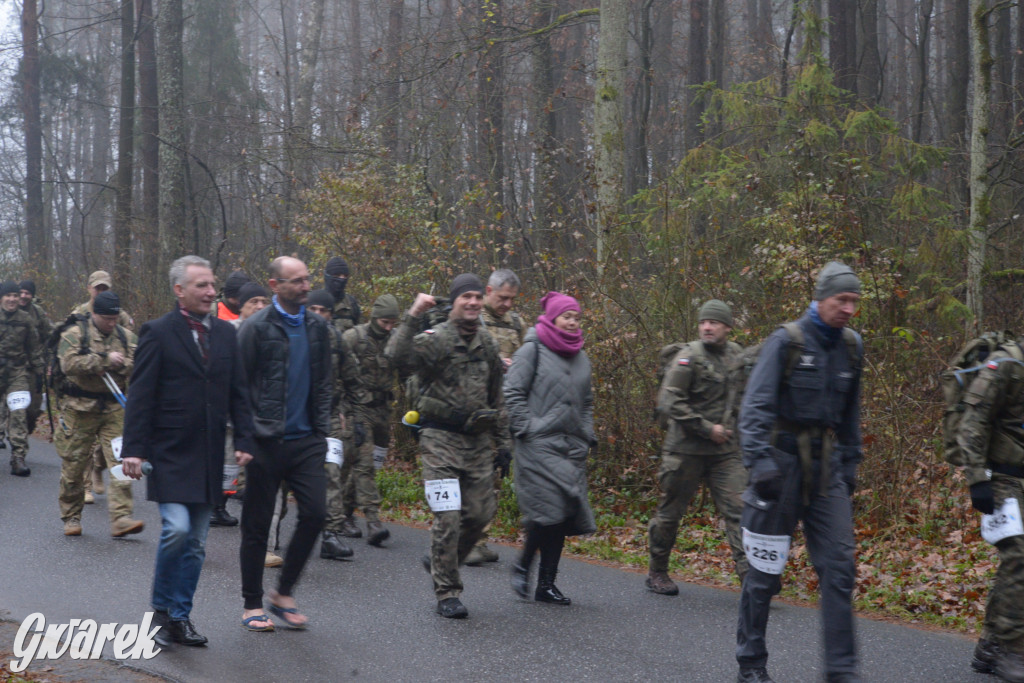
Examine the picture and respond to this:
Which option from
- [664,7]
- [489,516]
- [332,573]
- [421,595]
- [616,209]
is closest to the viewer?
[489,516]

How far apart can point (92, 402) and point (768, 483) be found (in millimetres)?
6772

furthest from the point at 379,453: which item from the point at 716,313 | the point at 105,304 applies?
the point at 716,313

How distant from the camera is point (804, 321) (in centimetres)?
522

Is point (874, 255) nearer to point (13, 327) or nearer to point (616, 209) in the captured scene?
point (616, 209)

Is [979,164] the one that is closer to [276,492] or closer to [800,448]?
[800,448]

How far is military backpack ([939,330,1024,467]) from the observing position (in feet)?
17.7

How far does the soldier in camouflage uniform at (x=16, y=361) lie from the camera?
12.6 m

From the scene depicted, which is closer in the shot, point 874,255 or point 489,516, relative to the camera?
point 489,516

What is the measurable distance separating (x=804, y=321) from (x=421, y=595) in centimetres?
361

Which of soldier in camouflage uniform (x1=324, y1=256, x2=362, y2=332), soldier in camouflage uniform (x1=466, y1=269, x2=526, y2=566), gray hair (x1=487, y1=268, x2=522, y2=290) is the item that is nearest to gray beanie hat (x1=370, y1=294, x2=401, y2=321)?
soldier in camouflage uniform (x1=324, y1=256, x2=362, y2=332)

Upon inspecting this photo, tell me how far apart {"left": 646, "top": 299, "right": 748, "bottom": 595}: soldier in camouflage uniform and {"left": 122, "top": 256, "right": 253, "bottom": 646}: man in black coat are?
2.96m

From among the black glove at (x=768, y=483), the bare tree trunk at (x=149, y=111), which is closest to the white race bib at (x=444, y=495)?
the black glove at (x=768, y=483)

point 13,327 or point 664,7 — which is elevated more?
point 664,7

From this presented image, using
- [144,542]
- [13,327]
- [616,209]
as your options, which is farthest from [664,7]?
[144,542]
